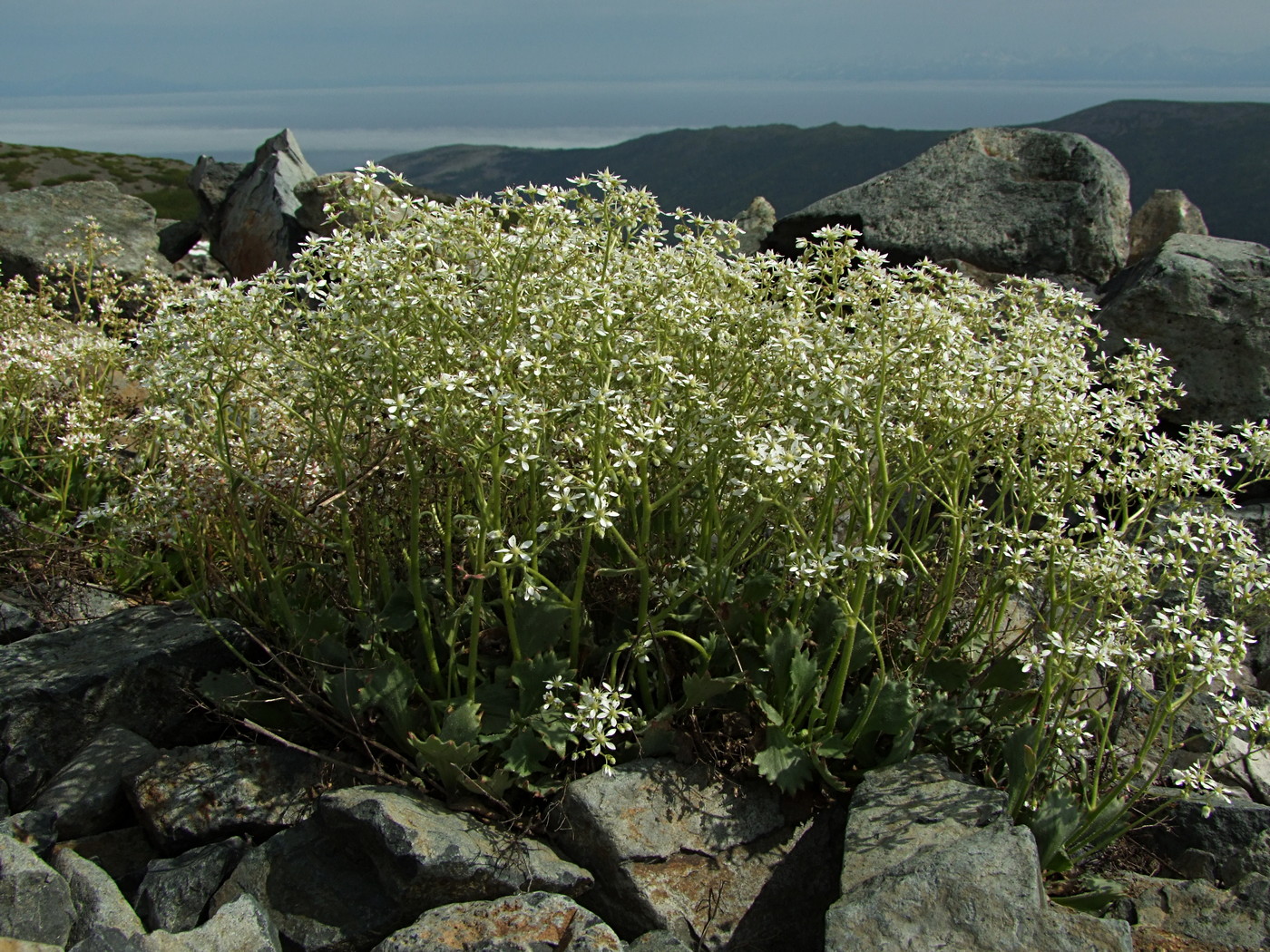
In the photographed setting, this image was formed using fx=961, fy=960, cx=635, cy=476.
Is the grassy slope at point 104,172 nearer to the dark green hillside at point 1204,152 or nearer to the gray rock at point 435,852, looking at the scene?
the gray rock at point 435,852

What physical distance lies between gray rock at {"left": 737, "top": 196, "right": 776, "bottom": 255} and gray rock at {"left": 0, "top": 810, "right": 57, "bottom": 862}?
12.4 meters

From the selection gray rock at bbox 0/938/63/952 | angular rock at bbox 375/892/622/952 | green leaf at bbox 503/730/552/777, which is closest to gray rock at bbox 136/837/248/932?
gray rock at bbox 0/938/63/952

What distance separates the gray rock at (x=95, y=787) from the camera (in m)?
4.90

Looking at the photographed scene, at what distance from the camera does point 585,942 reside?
3.90 m

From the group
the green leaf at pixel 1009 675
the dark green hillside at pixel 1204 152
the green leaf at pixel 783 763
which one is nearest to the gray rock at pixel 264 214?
the green leaf at pixel 783 763

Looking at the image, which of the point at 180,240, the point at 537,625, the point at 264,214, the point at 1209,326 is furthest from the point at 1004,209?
the point at 180,240

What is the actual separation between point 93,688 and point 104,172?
103 m

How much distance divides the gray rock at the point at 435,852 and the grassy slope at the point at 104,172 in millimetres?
81167

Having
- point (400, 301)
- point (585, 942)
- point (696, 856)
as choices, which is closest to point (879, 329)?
point (400, 301)

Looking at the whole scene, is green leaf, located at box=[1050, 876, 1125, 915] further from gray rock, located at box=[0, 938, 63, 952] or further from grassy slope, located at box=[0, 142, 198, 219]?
grassy slope, located at box=[0, 142, 198, 219]

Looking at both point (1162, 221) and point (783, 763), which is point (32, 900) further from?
point (1162, 221)

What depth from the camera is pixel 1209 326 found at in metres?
9.17

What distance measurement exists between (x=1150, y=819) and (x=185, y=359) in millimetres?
5573

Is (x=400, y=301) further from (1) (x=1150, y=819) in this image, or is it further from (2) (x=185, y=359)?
(1) (x=1150, y=819)
